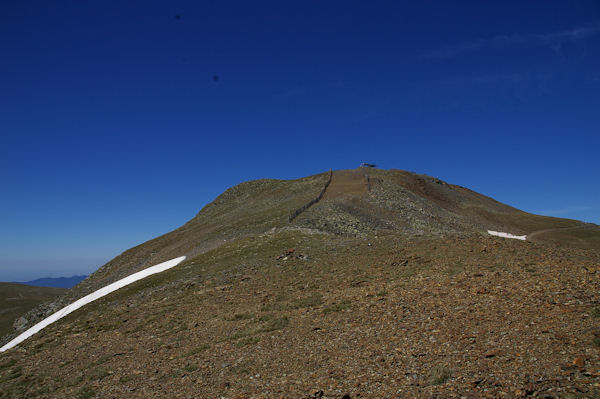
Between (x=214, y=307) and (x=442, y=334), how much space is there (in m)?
12.7

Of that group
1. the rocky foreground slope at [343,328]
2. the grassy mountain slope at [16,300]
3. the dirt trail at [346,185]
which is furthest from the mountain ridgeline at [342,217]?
the grassy mountain slope at [16,300]

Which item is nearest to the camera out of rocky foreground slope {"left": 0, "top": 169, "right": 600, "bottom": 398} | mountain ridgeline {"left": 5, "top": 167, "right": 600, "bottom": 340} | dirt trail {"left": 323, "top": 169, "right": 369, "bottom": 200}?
rocky foreground slope {"left": 0, "top": 169, "right": 600, "bottom": 398}

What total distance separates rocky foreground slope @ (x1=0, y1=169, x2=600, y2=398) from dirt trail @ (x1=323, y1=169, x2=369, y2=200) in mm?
26395

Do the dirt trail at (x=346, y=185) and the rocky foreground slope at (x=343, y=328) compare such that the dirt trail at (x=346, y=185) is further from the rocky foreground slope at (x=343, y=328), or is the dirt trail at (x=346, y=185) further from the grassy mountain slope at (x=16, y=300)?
the grassy mountain slope at (x=16, y=300)

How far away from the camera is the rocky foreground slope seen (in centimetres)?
933

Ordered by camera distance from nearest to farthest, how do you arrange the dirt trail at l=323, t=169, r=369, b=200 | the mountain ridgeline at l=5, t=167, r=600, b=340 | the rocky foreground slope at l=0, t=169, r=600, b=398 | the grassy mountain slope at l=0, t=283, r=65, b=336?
the rocky foreground slope at l=0, t=169, r=600, b=398
the mountain ridgeline at l=5, t=167, r=600, b=340
the dirt trail at l=323, t=169, r=369, b=200
the grassy mountain slope at l=0, t=283, r=65, b=336

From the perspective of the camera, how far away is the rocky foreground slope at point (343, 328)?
933 cm

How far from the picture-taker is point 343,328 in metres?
14.0

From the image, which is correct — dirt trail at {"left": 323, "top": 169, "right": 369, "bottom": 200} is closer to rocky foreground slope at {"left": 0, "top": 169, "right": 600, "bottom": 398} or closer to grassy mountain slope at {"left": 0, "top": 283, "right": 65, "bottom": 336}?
rocky foreground slope at {"left": 0, "top": 169, "right": 600, "bottom": 398}

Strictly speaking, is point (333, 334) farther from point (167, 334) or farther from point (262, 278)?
point (262, 278)

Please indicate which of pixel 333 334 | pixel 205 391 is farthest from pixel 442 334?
pixel 205 391

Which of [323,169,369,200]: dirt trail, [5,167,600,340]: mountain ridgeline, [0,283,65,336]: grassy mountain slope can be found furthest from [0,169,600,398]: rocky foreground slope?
[0,283,65,336]: grassy mountain slope

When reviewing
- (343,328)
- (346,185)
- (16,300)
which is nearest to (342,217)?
(346,185)

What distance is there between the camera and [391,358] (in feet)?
35.1
